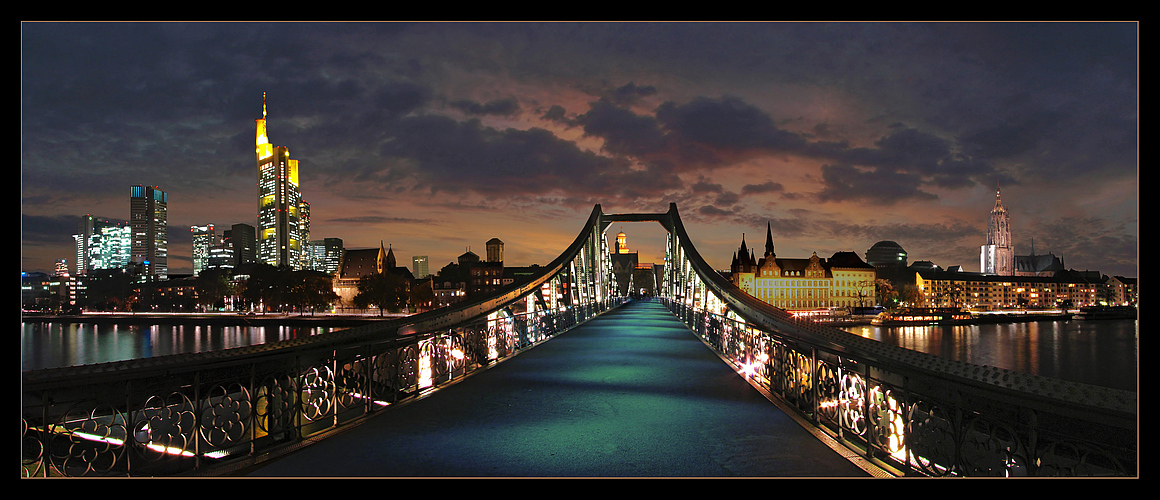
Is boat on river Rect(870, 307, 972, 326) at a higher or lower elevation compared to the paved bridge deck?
lower

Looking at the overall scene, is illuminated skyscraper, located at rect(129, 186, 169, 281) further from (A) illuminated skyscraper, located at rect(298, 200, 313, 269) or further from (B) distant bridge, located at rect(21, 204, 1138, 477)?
(A) illuminated skyscraper, located at rect(298, 200, 313, 269)

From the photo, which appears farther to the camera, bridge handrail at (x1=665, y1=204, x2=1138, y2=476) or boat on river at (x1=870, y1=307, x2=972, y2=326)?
boat on river at (x1=870, y1=307, x2=972, y2=326)

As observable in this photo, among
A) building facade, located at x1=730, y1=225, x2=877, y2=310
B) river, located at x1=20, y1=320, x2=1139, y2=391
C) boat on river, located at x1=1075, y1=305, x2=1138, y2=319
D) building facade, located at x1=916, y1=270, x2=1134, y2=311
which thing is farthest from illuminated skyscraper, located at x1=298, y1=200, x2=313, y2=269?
boat on river, located at x1=1075, y1=305, x2=1138, y2=319

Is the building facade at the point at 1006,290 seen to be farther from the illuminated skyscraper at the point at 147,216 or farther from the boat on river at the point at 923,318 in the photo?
the illuminated skyscraper at the point at 147,216

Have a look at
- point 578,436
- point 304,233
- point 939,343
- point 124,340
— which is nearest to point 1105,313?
point 939,343

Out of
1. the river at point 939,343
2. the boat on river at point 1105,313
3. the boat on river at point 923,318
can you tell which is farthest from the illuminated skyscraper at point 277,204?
the boat on river at point 1105,313

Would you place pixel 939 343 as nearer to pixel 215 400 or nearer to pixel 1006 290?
pixel 215 400
